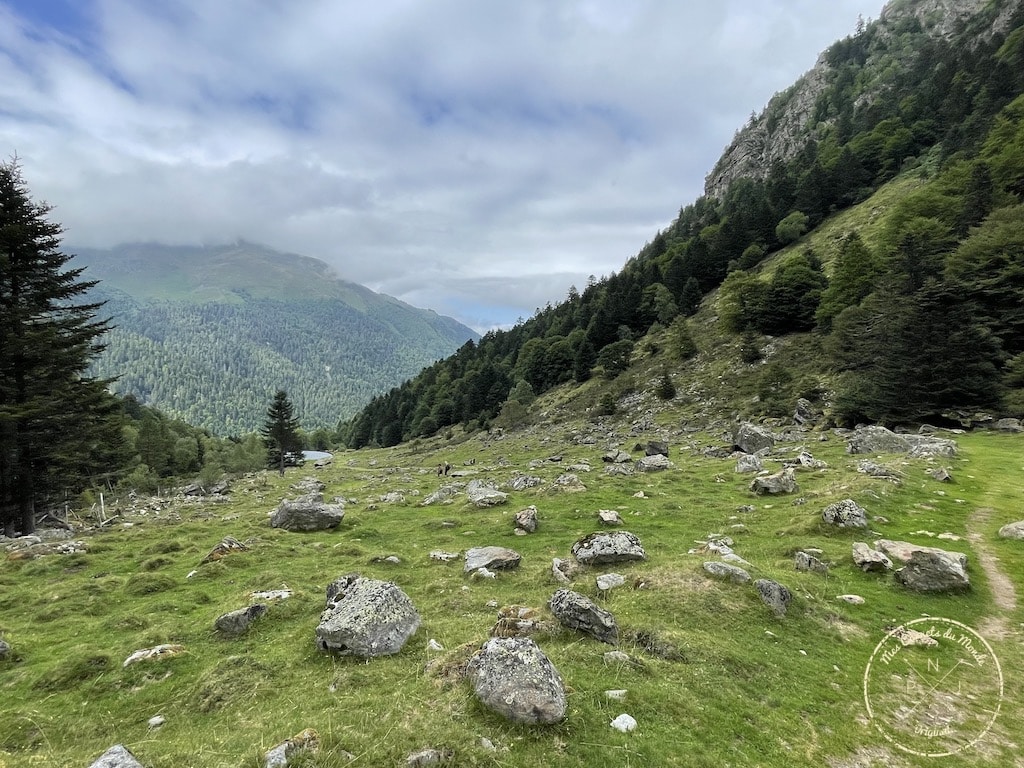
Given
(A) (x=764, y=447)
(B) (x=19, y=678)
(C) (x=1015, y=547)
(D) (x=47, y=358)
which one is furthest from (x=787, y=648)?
(D) (x=47, y=358)

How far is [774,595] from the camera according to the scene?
11820 millimetres

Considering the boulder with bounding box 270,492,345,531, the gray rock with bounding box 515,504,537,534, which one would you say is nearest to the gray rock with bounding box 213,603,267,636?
the gray rock with bounding box 515,504,537,534

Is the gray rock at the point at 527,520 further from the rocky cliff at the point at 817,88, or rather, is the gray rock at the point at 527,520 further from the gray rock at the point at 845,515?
the rocky cliff at the point at 817,88

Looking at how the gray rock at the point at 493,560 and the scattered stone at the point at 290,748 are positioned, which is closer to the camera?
the scattered stone at the point at 290,748

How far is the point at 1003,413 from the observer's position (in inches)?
1419

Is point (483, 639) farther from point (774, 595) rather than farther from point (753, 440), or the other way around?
point (753, 440)

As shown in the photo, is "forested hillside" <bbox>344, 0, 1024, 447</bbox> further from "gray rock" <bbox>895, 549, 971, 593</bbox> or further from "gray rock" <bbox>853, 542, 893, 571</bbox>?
"gray rock" <bbox>895, 549, 971, 593</bbox>

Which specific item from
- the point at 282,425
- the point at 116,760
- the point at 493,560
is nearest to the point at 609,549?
the point at 493,560

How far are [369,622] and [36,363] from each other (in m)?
33.9

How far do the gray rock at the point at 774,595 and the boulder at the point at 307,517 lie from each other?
74.3ft

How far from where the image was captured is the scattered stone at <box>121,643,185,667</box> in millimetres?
Result: 10773

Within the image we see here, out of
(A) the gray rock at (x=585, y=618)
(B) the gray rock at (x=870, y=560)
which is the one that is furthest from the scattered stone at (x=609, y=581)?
(B) the gray rock at (x=870, y=560)

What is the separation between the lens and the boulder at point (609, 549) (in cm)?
1598

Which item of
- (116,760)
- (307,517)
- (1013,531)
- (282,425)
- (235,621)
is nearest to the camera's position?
(116,760)
